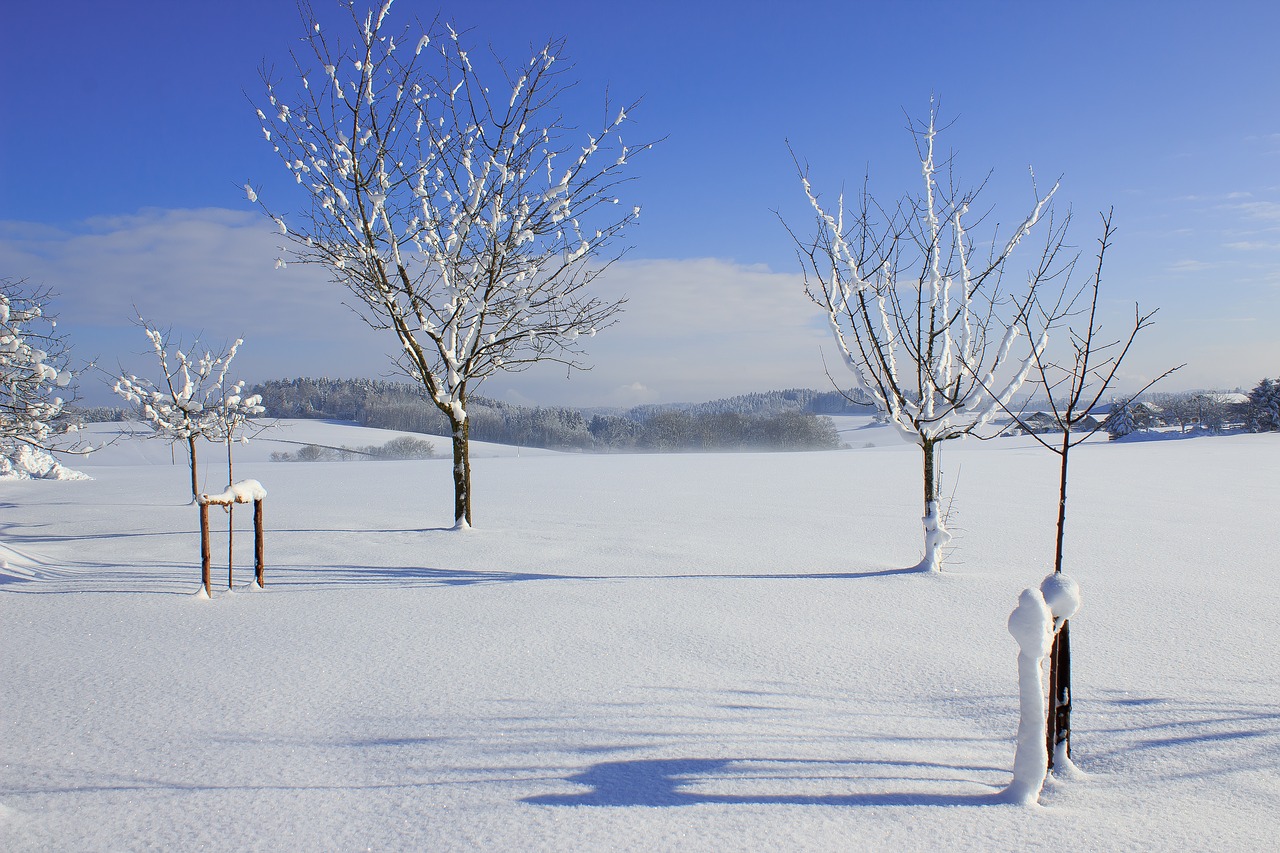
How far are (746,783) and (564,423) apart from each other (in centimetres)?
8248

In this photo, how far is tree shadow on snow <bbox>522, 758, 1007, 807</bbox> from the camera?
266 centimetres

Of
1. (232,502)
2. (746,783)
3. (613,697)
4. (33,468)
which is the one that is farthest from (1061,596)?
(33,468)

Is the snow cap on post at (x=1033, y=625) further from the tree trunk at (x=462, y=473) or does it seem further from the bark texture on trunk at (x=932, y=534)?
the tree trunk at (x=462, y=473)

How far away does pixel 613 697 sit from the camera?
3723 millimetres

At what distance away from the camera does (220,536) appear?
9414mm

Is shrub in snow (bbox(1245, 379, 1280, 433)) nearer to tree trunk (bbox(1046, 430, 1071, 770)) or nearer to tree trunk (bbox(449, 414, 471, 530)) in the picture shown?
tree trunk (bbox(449, 414, 471, 530))

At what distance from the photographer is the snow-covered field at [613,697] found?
255 centimetres

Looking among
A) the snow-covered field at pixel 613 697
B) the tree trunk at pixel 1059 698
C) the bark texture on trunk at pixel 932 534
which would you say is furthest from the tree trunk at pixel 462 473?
the tree trunk at pixel 1059 698

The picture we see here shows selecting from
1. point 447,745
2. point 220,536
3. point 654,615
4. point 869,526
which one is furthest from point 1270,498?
point 220,536

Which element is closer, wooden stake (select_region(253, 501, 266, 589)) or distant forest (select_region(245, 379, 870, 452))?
wooden stake (select_region(253, 501, 266, 589))

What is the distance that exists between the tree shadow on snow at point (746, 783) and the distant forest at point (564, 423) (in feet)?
203

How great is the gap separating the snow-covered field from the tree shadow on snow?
1 centimetres

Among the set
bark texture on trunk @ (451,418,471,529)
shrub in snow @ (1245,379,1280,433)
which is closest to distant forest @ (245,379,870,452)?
shrub in snow @ (1245,379,1280,433)

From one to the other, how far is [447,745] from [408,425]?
254ft
